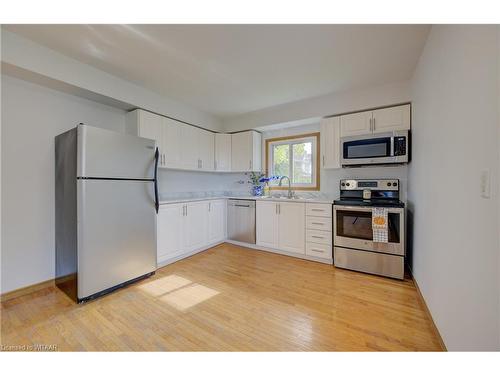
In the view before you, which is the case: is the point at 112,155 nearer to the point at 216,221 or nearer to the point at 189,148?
the point at 189,148

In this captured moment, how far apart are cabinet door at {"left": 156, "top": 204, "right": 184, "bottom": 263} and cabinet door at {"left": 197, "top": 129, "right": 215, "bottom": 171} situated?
1.04 m

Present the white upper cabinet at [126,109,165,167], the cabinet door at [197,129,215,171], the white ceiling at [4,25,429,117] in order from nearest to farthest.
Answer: the white ceiling at [4,25,429,117]
the white upper cabinet at [126,109,165,167]
the cabinet door at [197,129,215,171]

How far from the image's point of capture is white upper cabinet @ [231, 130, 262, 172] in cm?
388

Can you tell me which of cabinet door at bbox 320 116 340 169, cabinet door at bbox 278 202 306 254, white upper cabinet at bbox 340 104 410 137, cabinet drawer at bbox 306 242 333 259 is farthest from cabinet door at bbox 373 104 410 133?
cabinet drawer at bbox 306 242 333 259

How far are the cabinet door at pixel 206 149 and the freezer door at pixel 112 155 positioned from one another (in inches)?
48.5

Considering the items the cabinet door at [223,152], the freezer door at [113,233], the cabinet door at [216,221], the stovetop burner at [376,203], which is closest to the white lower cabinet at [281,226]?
the stovetop burner at [376,203]

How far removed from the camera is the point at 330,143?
3100 millimetres

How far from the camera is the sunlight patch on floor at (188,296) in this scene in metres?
1.93

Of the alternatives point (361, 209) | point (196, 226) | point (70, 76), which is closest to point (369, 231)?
point (361, 209)

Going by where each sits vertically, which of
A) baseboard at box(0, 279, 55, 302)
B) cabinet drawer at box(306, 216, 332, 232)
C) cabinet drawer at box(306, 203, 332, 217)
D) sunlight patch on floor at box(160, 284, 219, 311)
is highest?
cabinet drawer at box(306, 203, 332, 217)

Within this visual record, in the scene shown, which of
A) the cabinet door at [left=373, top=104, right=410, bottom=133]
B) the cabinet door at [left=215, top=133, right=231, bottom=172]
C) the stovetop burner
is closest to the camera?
the stovetop burner

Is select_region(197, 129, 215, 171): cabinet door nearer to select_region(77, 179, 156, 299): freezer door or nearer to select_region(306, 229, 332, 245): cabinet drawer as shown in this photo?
select_region(77, 179, 156, 299): freezer door

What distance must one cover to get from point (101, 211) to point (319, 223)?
8.67 feet
